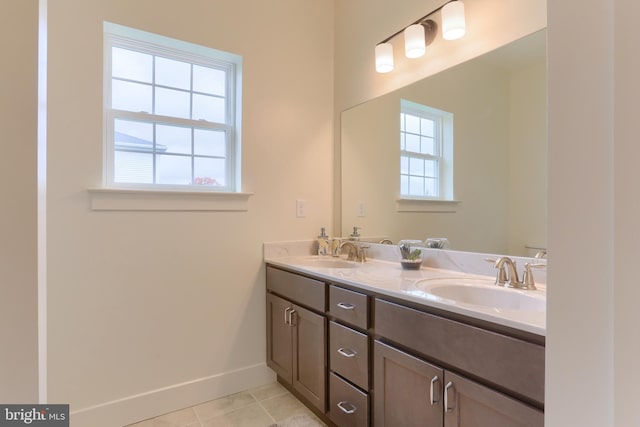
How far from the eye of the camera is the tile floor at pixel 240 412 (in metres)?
1.79

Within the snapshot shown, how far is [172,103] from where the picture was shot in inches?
79.4

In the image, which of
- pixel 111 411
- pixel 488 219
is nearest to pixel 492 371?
pixel 488 219

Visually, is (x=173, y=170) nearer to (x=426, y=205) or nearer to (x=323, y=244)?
(x=323, y=244)

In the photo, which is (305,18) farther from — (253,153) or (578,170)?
(578,170)

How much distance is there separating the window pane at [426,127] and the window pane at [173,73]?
56.8 inches

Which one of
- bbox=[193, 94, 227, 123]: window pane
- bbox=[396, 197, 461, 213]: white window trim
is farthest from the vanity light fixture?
bbox=[193, 94, 227, 123]: window pane

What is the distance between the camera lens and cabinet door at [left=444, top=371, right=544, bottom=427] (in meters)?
0.87

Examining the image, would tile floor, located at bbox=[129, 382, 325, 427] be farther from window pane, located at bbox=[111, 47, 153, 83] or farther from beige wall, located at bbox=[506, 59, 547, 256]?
window pane, located at bbox=[111, 47, 153, 83]

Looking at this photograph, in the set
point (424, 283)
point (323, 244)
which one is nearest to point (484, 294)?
point (424, 283)

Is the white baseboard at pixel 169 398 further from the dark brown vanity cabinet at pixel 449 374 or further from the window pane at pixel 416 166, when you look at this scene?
the window pane at pixel 416 166

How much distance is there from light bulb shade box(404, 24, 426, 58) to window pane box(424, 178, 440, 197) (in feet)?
2.26

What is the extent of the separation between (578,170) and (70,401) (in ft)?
7.42

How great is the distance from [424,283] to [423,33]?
4.30ft
